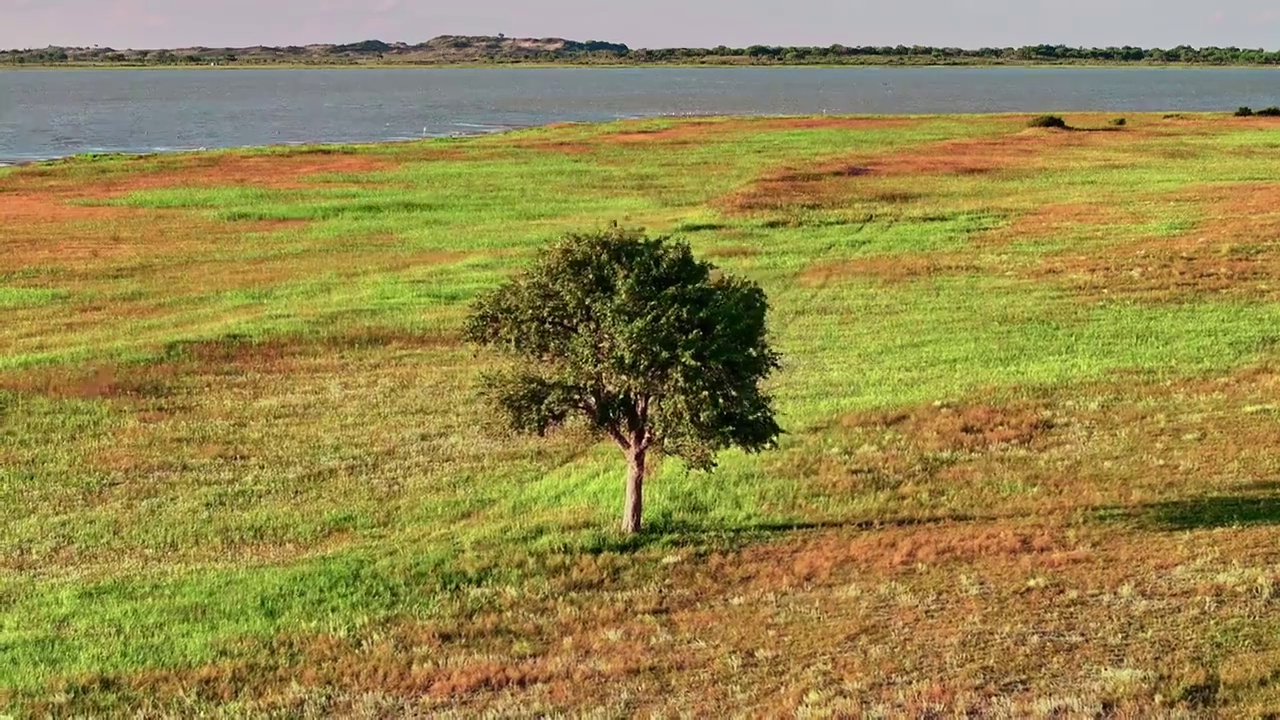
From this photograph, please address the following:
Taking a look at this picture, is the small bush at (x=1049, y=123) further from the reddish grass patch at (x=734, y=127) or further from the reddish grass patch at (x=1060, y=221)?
the reddish grass patch at (x=1060, y=221)

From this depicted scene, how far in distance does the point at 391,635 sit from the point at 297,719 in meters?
2.50

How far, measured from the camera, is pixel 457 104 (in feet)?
602

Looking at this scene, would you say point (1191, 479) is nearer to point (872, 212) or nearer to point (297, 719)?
point (297, 719)

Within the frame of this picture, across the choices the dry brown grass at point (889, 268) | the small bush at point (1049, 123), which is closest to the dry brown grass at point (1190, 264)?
the dry brown grass at point (889, 268)

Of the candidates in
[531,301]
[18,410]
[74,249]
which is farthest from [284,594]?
[74,249]

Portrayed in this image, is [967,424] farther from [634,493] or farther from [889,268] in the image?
[889,268]

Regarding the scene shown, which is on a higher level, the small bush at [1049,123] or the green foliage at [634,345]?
the small bush at [1049,123]

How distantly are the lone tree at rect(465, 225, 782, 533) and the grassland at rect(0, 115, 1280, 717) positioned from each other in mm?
1941

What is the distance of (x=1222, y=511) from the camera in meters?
19.0

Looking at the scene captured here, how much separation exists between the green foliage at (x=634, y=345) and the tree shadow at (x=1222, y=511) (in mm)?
6538

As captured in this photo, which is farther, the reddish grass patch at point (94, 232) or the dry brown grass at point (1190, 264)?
the reddish grass patch at point (94, 232)

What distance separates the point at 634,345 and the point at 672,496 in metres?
4.31

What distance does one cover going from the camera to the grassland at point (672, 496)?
45.7 ft

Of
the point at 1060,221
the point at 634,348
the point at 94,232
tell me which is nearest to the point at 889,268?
the point at 1060,221
